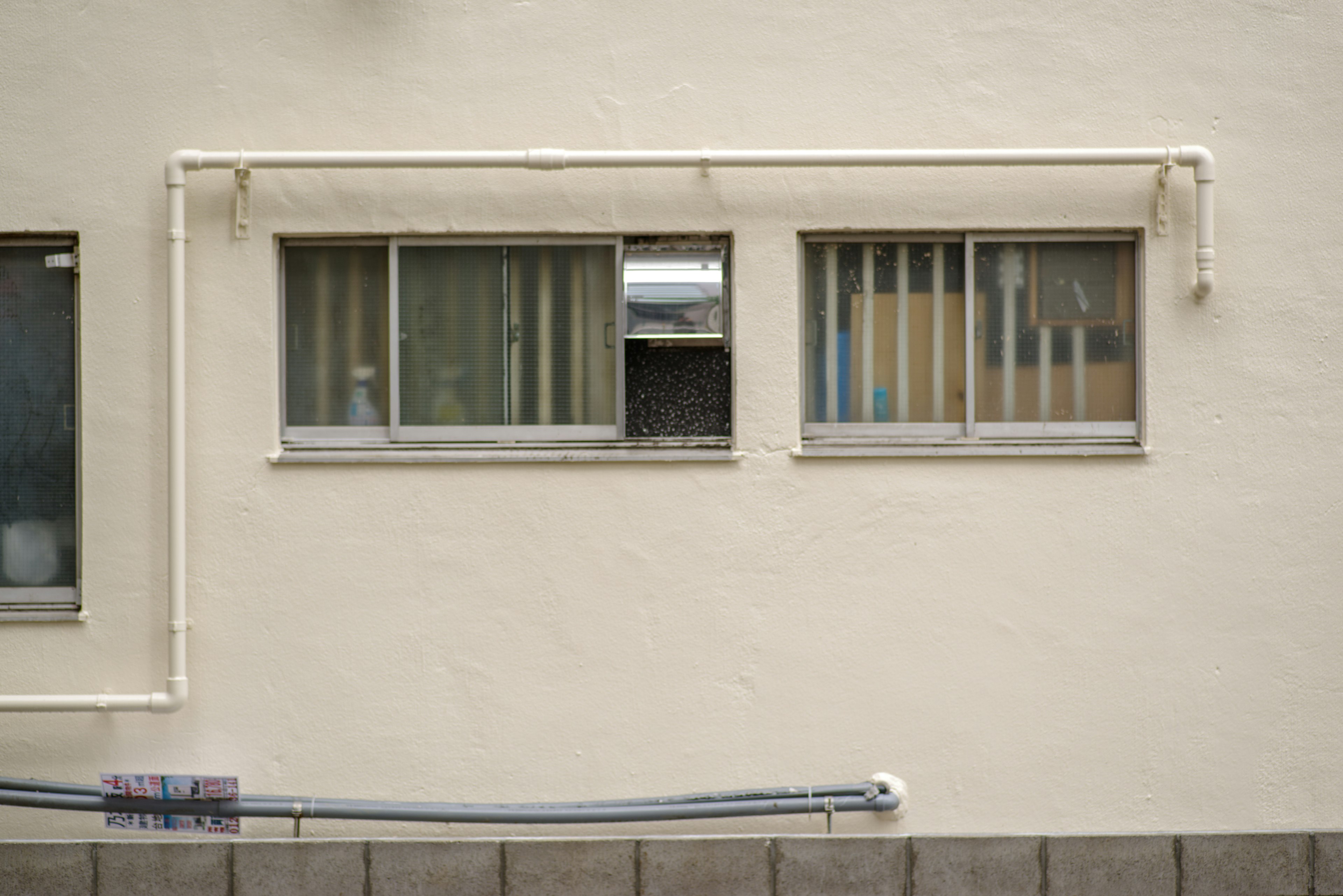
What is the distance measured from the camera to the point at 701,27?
5.51 m

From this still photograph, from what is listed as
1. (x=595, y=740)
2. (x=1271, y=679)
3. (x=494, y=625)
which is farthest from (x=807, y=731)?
(x=1271, y=679)

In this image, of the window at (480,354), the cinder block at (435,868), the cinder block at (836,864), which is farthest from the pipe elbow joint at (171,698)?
the cinder block at (836,864)

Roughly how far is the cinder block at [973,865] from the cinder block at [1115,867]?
0.11 m

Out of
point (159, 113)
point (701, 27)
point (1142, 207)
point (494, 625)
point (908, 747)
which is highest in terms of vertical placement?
point (701, 27)

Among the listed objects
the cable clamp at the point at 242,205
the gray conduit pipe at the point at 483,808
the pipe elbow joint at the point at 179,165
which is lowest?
the gray conduit pipe at the point at 483,808

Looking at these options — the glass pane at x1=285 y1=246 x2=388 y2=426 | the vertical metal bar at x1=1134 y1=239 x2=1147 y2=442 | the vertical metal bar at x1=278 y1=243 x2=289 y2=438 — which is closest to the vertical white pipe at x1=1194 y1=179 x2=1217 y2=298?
the vertical metal bar at x1=1134 y1=239 x2=1147 y2=442

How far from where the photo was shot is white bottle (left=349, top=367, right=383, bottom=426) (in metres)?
5.69

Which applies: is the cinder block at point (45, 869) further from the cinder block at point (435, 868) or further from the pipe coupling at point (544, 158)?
the pipe coupling at point (544, 158)

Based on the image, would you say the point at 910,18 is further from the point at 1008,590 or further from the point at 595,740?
the point at 595,740

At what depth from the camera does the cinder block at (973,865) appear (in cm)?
546

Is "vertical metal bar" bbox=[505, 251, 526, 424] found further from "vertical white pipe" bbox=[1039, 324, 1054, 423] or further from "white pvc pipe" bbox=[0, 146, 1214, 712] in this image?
"vertical white pipe" bbox=[1039, 324, 1054, 423]

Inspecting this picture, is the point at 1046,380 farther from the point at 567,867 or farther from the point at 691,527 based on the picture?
the point at 567,867

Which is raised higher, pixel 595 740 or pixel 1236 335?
pixel 1236 335

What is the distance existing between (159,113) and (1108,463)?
5.02 meters
